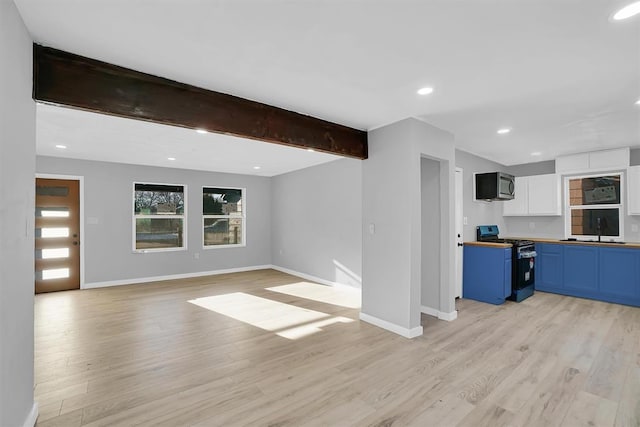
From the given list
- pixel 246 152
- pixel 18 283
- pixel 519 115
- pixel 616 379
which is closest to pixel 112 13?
pixel 18 283

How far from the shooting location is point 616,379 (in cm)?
243

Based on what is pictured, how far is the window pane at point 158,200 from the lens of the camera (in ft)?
20.6

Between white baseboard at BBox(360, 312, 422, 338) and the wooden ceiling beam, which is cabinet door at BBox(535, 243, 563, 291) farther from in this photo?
the wooden ceiling beam

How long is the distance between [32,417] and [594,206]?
7415mm

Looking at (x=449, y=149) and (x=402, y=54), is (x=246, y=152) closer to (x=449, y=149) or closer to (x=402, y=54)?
(x=449, y=149)

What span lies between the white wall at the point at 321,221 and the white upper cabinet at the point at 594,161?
352 cm

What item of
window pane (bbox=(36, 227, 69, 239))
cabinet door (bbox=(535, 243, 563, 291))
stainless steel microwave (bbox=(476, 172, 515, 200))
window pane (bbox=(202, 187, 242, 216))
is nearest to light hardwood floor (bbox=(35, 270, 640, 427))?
cabinet door (bbox=(535, 243, 563, 291))

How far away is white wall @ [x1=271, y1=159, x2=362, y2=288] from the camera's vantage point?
18.0 ft

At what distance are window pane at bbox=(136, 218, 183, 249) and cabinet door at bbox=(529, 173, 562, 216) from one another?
718 cm

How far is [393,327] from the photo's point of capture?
3.44m

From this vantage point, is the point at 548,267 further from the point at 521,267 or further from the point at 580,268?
the point at 521,267

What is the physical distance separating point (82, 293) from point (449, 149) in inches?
254

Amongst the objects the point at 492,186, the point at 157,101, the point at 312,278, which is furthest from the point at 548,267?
the point at 157,101

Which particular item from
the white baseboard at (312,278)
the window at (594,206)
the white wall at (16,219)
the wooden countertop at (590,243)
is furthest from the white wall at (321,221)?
the white wall at (16,219)
